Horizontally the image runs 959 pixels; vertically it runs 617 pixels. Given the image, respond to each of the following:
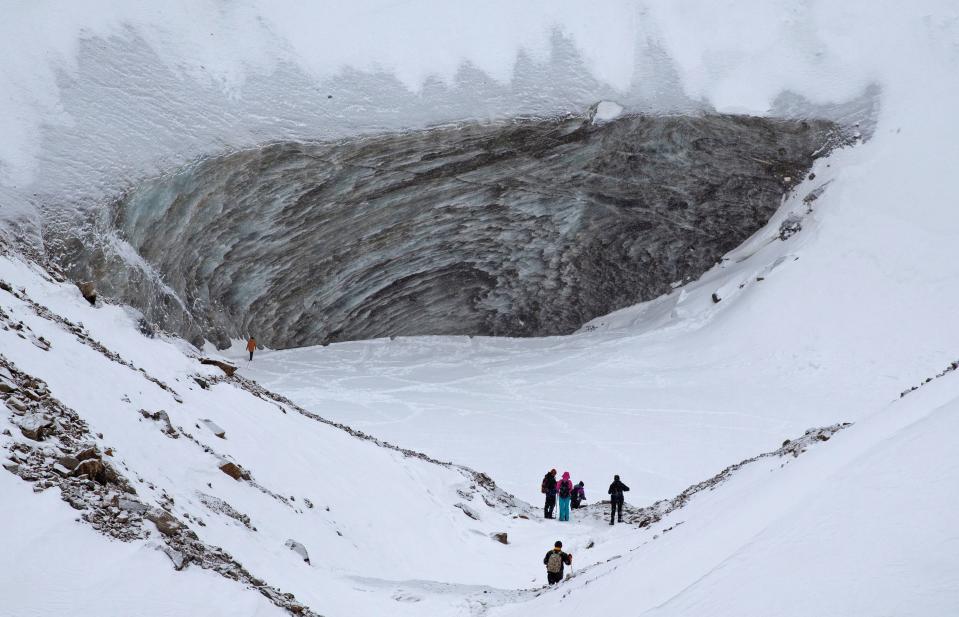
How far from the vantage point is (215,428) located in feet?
41.2

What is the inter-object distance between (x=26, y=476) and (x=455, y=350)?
78.4 feet

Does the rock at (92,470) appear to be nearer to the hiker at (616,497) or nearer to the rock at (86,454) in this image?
the rock at (86,454)

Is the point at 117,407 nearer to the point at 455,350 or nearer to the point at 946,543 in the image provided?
the point at 946,543

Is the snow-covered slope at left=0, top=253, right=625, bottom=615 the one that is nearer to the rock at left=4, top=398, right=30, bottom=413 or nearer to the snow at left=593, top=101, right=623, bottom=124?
the rock at left=4, top=398, right=30, bottom=413

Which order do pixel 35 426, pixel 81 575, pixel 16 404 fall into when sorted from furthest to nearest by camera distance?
pixel 16 404 < pixel 35 426 < pixel 81 575

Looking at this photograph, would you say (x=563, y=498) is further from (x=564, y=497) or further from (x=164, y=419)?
(x=164, y=419)

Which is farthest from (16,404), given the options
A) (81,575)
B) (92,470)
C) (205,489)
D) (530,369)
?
(530,369)

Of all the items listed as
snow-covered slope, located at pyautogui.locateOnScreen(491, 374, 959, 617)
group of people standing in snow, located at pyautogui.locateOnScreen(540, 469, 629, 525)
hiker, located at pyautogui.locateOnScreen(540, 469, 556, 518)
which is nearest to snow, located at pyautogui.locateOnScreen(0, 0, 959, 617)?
snow-covered slope, located at pyautogui.locateOnScreen(491, 374, 959, 617)

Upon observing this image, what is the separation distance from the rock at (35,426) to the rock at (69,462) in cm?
31

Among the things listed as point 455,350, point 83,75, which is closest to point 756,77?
point 455,350

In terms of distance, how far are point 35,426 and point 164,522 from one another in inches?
53.6

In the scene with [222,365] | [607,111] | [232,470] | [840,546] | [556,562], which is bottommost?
[840,546]

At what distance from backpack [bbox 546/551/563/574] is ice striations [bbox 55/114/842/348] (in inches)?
639

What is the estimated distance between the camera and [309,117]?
26797 mm
